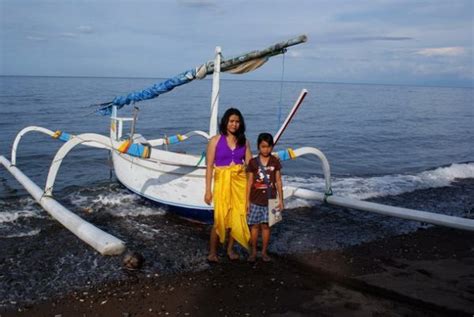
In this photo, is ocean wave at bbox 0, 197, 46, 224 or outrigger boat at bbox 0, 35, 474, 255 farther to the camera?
ocean wave at bbox 0, 197, 46, 224

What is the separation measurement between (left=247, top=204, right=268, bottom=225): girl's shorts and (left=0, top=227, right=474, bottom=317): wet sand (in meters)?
0.71

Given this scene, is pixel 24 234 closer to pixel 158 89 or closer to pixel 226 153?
pixel 158 89

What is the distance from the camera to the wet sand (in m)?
4.73

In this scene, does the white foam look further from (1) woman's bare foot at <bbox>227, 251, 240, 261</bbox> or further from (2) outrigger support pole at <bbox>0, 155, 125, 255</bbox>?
(1) woman's bare foot at <bbox>227, 251, 240, 261</bbox>

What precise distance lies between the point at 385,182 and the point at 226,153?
8.54 metres

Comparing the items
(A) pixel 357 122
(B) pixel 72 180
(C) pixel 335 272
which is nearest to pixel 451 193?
(C) pixel 335 272

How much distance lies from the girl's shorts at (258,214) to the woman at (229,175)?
12 centimetres

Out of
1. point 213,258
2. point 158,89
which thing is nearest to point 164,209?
point 158,89

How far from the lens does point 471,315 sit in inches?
183

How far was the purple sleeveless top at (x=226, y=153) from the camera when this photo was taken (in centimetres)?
533

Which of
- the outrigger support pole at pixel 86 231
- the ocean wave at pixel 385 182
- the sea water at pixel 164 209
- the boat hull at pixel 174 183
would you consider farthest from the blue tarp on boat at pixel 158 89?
the ocean wave at pixel 385 182

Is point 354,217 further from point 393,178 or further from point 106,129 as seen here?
point 106,129

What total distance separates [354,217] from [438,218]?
1.96 m

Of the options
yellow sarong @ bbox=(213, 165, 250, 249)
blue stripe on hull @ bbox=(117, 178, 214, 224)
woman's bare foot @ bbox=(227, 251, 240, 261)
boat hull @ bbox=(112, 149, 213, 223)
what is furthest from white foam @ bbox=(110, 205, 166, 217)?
yellow sarong @ bbox=(213, 165, 250, 249)
